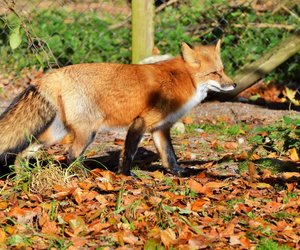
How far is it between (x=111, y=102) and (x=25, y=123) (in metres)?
0.78

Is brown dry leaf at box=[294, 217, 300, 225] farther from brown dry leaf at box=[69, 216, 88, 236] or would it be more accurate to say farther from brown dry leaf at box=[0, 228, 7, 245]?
brown dry leaf at box=[0, 228, 7, 245]

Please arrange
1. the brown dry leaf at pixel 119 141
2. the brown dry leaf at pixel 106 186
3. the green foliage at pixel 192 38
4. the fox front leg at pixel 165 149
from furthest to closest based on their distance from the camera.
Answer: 1. the green foliage at pixel 192 38
2. the brown dry leaf at pixel 119 141
3. the fox front leg at pixel 165 149
4. the brown dry leaf at pixel 106 186

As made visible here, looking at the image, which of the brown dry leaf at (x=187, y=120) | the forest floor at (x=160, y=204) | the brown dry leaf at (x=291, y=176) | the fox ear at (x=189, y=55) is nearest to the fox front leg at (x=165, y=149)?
the forest floor at (x=160, y=204)

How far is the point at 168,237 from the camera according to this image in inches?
173

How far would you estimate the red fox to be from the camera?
583 cm

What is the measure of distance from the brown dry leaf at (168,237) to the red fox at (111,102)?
163cm

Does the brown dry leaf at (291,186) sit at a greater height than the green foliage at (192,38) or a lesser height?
lesser

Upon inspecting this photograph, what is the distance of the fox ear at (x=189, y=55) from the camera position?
6.58m

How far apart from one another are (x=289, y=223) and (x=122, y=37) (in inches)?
221

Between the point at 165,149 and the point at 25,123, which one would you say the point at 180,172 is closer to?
the point at 165,149

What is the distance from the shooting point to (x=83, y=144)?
5949mm

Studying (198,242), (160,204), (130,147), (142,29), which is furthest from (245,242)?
(142,29)

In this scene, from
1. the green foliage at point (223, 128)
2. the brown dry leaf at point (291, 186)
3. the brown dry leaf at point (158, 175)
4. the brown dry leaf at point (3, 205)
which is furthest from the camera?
the green foliage at point (223, 128)

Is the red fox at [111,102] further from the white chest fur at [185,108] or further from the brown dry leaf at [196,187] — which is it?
the brown dry leaf at [196,187]
